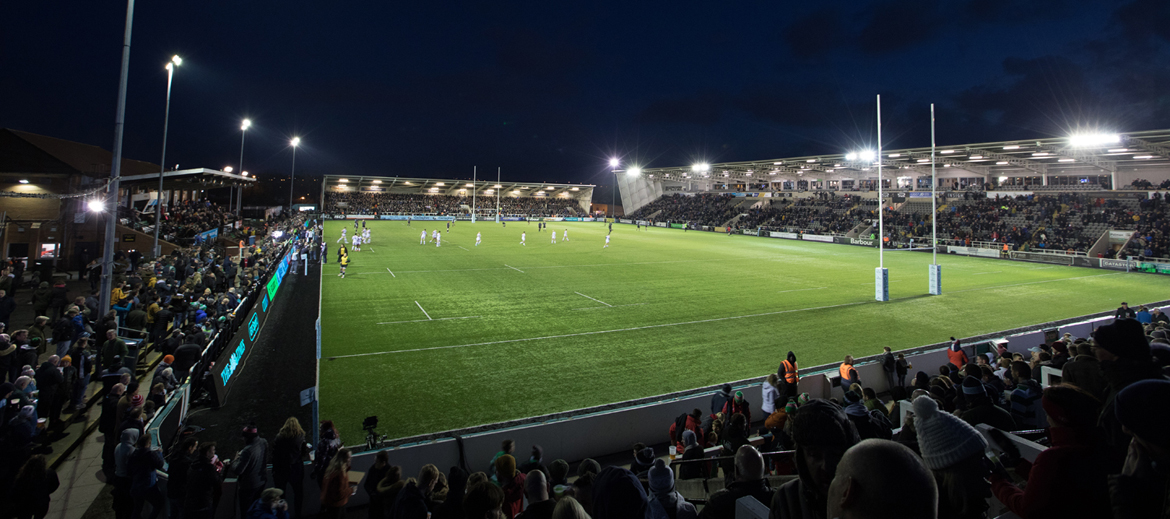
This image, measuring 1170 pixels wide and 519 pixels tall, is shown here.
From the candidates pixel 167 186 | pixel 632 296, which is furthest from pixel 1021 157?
pixel 167 186

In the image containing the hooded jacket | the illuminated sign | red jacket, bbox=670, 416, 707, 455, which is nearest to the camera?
the hooded jacket

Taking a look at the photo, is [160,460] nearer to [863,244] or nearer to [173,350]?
[173,350]

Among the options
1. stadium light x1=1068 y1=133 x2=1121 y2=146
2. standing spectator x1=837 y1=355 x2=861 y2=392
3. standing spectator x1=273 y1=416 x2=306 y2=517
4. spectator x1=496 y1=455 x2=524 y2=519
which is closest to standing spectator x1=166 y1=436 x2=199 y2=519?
standing spectator x1=273 y1=416 x2=306 y2=517

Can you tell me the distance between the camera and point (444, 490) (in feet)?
16.7

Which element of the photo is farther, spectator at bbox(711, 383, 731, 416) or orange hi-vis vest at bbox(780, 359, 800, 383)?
orange hi-vis vest at bbox(780, 359, 800, 383)

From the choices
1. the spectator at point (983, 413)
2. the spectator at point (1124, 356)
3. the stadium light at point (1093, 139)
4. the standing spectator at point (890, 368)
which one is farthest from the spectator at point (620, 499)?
the stadium light at point (1093, 139)

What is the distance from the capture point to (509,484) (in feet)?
16.8

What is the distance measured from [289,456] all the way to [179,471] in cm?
110

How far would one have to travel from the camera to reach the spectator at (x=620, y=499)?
10.1 ft

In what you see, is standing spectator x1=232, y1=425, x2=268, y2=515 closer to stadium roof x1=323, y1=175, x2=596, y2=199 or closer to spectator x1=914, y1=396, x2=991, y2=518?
spectator x1=914, y1=396, x2=991, y2=518

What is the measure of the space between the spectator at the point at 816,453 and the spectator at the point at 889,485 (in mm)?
607

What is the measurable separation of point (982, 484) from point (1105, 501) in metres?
0.95

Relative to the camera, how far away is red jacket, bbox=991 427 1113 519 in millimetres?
2371

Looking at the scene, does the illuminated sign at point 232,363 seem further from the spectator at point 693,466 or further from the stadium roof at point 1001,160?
the stadium roof at point 1001,160
